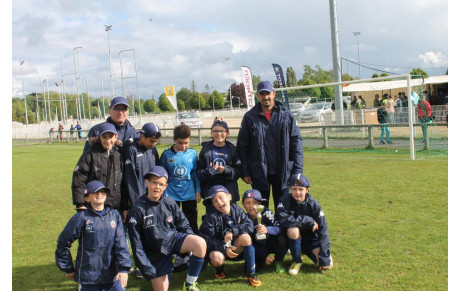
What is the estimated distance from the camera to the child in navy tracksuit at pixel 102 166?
458 centimetres

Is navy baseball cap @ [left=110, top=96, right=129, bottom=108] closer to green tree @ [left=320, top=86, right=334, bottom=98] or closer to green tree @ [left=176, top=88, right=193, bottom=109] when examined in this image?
green tree @ [left=320, top=86, right=334, bottom=98]

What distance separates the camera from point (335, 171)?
461 inches

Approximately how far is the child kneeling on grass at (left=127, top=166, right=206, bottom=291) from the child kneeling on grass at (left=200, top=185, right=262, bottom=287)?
31 cm

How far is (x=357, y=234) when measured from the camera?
5977 mm

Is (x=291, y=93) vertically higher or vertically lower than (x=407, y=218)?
higher

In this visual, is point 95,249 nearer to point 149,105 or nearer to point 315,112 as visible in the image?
point 315,112

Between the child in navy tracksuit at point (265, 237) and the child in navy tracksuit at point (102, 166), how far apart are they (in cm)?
156

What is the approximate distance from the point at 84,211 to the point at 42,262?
2.13 meters

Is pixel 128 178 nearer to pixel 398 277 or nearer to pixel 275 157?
pixel 275 157

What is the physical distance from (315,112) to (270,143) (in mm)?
13236

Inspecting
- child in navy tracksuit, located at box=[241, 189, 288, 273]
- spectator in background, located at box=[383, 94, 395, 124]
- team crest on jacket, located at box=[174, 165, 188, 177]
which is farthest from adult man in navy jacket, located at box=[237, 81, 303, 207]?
spectator in background, located at box=[383, 94, 395, 124]

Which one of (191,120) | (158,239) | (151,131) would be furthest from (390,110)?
(191,120)

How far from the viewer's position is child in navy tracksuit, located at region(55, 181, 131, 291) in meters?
4.04

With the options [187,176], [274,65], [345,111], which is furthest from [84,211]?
[274,65]
